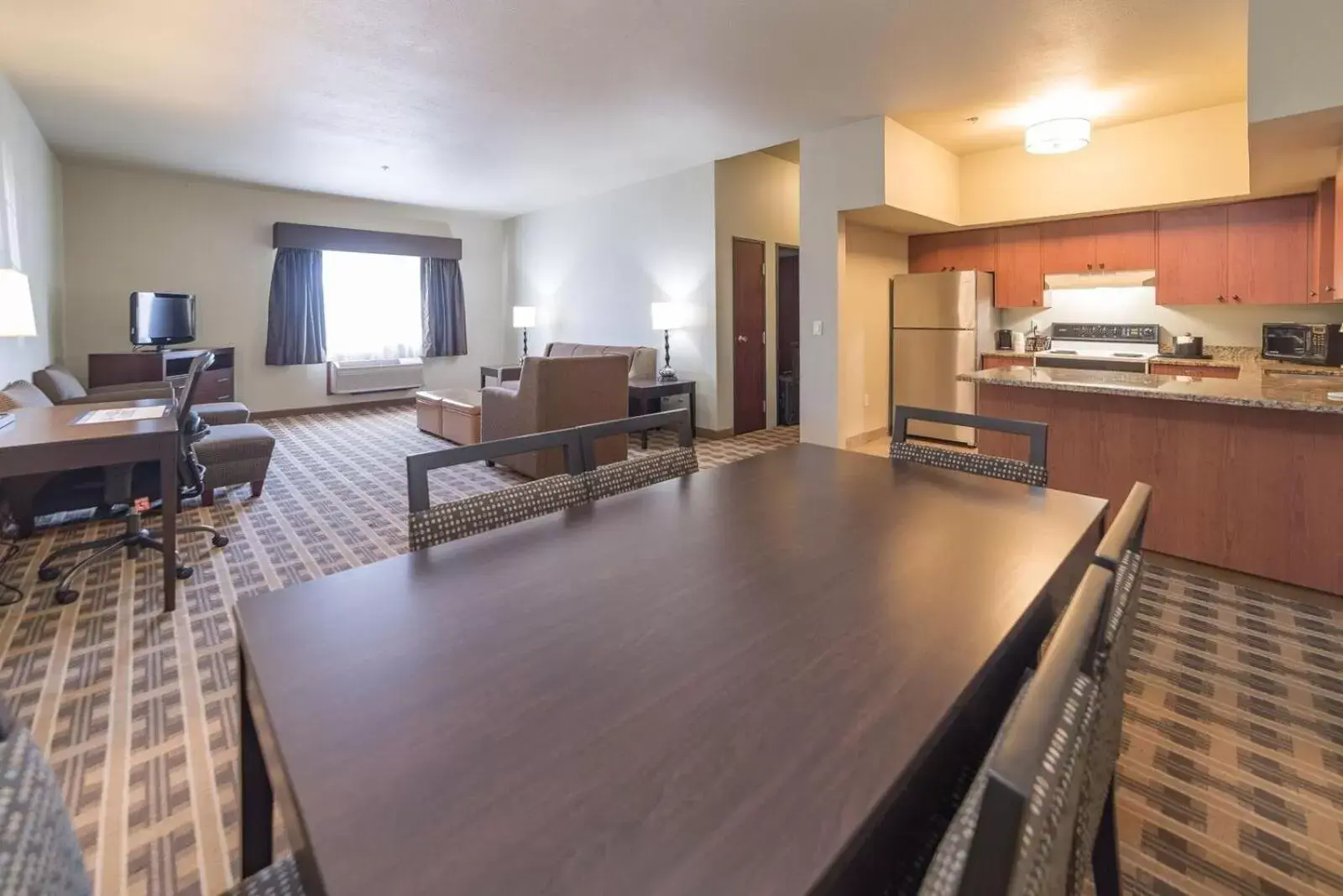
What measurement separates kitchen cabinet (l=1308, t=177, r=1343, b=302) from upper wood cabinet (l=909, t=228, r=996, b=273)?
2041mm

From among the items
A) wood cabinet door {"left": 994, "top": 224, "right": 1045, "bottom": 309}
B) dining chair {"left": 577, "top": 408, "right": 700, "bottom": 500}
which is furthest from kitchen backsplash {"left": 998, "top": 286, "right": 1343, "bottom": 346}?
dining chair {"left": 577, "top": 408, "right": 700, "bottom": 500}

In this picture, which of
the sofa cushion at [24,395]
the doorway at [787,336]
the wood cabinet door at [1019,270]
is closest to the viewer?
the sofa cushion at [24,395]

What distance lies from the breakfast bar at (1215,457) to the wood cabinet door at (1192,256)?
1504 mm

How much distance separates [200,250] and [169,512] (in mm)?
5812

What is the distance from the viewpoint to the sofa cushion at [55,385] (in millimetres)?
4453

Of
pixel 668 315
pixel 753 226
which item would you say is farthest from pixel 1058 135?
pixel 668 315

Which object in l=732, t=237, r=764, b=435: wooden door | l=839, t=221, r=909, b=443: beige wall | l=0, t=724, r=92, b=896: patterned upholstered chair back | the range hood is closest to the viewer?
l=0, t=724, r=92, b=896: patterned upholstered chair back

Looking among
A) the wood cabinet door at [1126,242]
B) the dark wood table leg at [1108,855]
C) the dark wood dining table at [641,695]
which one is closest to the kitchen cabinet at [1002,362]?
the wood cabinet door at [1126,242]

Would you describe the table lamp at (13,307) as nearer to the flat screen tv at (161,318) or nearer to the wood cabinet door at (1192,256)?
the flat screen tv at (161,318)

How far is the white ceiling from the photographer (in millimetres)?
3234

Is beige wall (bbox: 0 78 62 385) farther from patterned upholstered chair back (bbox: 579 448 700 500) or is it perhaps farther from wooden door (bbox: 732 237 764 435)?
wooden door (bbox: 732 237 764 435)

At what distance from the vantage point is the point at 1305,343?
422 cm

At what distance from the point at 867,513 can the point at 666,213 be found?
19.1ft

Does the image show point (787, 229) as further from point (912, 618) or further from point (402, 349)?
point (912, 618)
